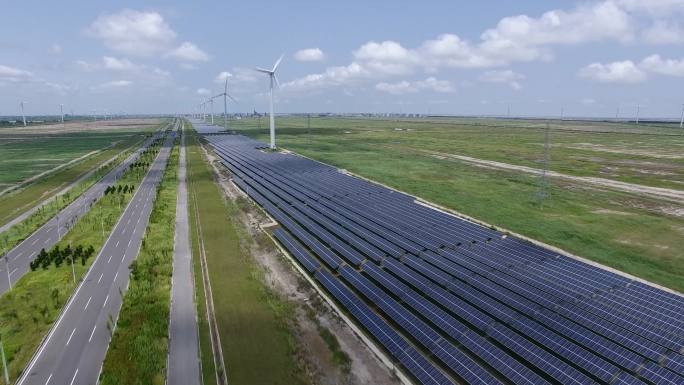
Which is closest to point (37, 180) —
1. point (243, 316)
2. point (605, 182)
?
point (243, 316)

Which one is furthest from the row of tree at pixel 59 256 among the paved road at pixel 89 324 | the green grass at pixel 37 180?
the green grass at pixel 37 180

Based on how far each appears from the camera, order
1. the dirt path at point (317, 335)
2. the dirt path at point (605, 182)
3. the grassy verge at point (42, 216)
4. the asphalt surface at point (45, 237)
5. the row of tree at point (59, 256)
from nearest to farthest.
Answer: the dirt path at point (317, 335), the asphalt surface at point (45, 237), the row of tree at point (59, 256), the grassy verge at point (42, 216), the dirt path at point (605, 182)

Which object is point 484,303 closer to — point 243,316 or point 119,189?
point 243,316

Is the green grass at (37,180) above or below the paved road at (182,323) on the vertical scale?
→ above

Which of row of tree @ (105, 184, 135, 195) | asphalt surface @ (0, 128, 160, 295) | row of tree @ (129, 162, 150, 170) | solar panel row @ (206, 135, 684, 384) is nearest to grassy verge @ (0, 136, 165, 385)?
asphalt surface @ (0, 128, 160, 295)

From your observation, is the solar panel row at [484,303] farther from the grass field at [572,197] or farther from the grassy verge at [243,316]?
the grass field at [572,197]

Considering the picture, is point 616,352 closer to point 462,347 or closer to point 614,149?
point 462,347
